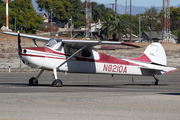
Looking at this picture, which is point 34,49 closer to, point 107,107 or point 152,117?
point 107,107

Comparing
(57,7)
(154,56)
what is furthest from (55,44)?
(57,7)

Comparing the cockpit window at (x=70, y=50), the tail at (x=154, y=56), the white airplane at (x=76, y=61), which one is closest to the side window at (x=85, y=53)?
the white airplane at (x=76, y=61)

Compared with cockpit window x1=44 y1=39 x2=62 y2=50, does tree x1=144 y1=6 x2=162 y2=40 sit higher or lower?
higher

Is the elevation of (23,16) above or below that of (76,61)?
above

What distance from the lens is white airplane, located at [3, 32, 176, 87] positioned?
1296 cm

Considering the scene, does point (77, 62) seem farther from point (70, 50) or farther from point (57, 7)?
point (57, 7)

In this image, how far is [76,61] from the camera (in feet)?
45.8

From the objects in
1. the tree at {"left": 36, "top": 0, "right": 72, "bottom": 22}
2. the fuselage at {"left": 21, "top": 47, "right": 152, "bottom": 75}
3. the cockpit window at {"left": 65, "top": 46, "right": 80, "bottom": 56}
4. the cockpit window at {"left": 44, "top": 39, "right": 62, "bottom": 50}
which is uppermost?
the tree at {"left": 36, "top": 0, "right": 72, "bottom": 22}

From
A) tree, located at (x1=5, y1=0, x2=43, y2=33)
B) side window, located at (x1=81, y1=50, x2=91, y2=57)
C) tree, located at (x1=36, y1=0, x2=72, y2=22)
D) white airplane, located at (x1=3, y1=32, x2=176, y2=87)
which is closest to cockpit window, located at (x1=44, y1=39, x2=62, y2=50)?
white airplane, located at (x1=3, y1=32, x2=176, y2=87)

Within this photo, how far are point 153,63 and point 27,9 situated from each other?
7414 centimetres

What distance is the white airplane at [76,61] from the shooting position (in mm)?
12961

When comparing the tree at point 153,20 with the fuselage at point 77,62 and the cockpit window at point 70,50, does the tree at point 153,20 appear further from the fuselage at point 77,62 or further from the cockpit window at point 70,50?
the cockpit window at point 70,50

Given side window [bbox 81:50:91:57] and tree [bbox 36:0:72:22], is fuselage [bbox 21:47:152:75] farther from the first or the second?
tree [bbox 36:0:72:22]

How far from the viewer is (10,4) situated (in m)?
89.5
